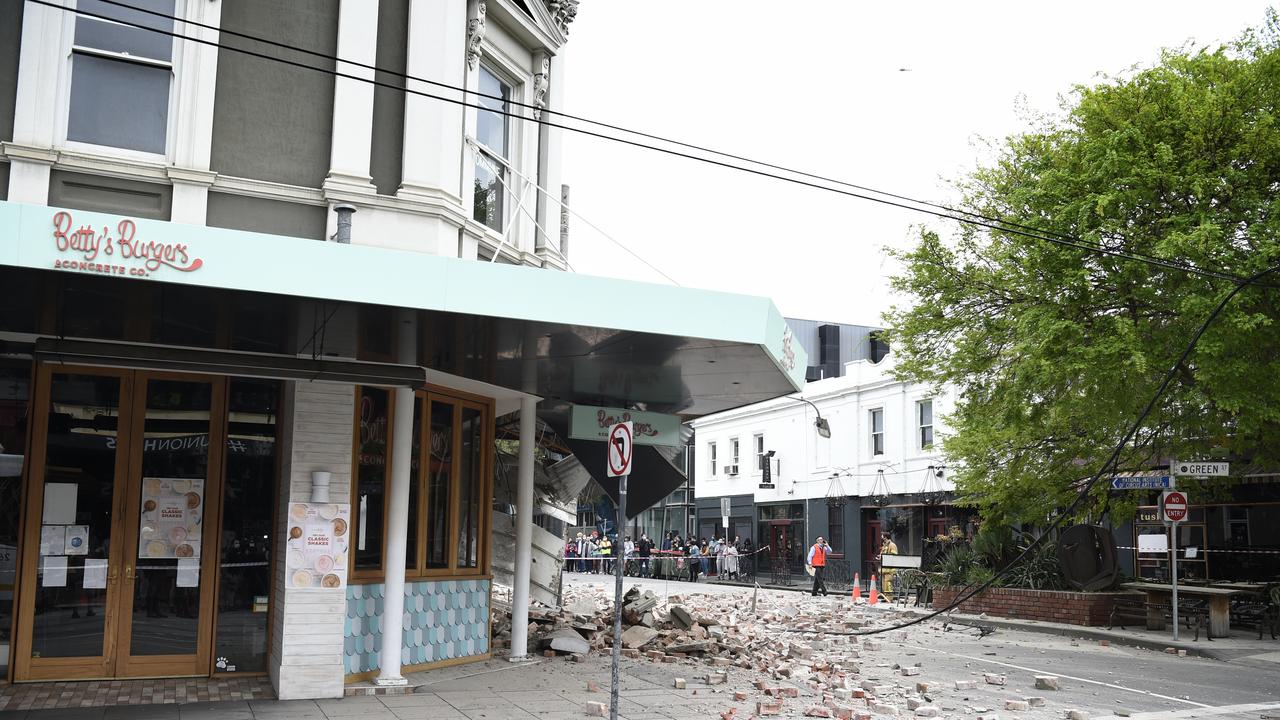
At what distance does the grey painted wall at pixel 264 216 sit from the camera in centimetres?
1107

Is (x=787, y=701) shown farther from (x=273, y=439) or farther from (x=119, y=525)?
(x=119, y=525)

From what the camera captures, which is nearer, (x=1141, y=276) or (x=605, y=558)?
(x=1141, y=276)

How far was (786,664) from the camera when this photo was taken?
14922 millimetres

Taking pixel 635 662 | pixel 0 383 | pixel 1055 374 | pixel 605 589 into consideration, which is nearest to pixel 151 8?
pixel 0 383

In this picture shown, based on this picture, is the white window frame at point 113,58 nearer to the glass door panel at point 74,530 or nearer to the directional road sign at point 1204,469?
the glass door panel at point 74,530

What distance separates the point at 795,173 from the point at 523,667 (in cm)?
724

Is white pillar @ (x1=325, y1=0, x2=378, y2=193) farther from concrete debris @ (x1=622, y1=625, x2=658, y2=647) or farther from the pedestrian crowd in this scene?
the pedestrian crowd

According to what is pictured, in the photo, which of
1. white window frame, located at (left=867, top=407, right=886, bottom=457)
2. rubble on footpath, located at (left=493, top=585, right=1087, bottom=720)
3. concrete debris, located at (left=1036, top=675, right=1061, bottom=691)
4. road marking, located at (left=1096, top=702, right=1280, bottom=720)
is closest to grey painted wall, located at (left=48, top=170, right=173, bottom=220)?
rubble on footpath, located at (left=493, top=585, right=1087, bottom=720)

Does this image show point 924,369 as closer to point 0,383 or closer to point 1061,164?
point 1061,164

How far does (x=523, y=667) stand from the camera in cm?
1357

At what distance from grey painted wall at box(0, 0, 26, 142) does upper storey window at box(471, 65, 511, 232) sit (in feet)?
15.9

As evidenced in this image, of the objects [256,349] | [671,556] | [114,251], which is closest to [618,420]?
[256,349]

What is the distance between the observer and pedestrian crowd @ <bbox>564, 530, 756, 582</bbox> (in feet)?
142

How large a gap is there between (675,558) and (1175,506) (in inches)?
1090
